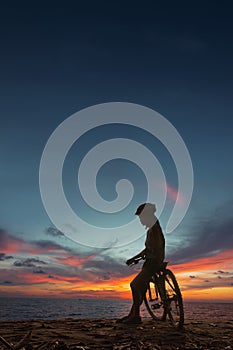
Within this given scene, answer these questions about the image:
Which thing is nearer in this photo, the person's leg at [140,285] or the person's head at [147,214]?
the person's leg at [140,285]

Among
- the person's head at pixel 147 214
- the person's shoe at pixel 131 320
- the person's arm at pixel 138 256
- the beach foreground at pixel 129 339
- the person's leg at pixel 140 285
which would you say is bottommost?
the beach foreground at pixel 129 339

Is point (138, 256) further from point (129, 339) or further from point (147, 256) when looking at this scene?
point (129, 339)

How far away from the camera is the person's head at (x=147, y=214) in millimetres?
11125

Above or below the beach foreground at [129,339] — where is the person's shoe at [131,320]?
above

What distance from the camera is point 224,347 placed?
711 cm

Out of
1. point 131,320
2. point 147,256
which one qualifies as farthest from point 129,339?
point 147,256

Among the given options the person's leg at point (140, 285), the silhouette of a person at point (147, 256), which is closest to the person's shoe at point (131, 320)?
the silhouette of a person at point (147, 256)

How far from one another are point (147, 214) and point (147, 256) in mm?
1343

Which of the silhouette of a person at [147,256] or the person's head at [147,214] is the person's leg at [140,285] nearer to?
the silhouette of a person at [147,256]

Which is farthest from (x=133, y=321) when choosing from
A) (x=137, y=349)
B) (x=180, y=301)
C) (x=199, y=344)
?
(x=137, y=349)

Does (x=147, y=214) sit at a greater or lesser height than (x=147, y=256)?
greater

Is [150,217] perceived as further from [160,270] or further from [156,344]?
[156,344]

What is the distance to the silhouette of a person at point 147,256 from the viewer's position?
1091cm

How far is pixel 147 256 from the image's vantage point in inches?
433
